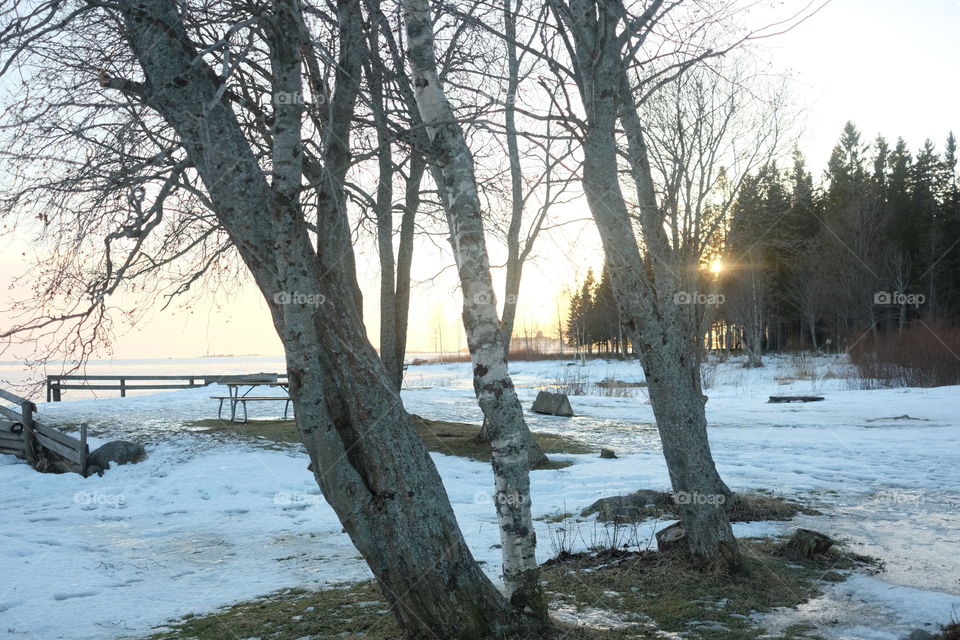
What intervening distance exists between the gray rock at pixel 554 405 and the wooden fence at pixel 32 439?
11136 mm

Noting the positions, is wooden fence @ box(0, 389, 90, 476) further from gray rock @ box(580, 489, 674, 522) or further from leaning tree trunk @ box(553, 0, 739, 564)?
leaning tree trunk @ box(553, 0, 739, 564)

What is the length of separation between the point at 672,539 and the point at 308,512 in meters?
5.14

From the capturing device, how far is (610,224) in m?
5.29

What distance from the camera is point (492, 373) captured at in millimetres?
3889

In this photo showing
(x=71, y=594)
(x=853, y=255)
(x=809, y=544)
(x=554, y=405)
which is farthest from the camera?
(x=853, y=255)

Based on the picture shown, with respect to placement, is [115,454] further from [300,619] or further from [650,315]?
[650,315]

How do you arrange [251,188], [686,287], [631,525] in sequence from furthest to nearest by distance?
[686,287], [631,525], [251,188]

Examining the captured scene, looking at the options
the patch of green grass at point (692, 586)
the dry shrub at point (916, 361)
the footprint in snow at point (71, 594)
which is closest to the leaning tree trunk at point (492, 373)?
the patch of green grass at point (692, 586)

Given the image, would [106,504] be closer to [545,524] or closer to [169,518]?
[169,518]

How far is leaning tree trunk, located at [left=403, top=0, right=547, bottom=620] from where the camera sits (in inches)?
153

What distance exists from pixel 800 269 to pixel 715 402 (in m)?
25.0

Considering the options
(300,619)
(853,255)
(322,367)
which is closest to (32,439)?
(300,619)

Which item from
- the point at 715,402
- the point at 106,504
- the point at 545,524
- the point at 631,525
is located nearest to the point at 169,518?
the point at 106,504

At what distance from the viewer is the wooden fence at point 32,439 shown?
11.2 metres
